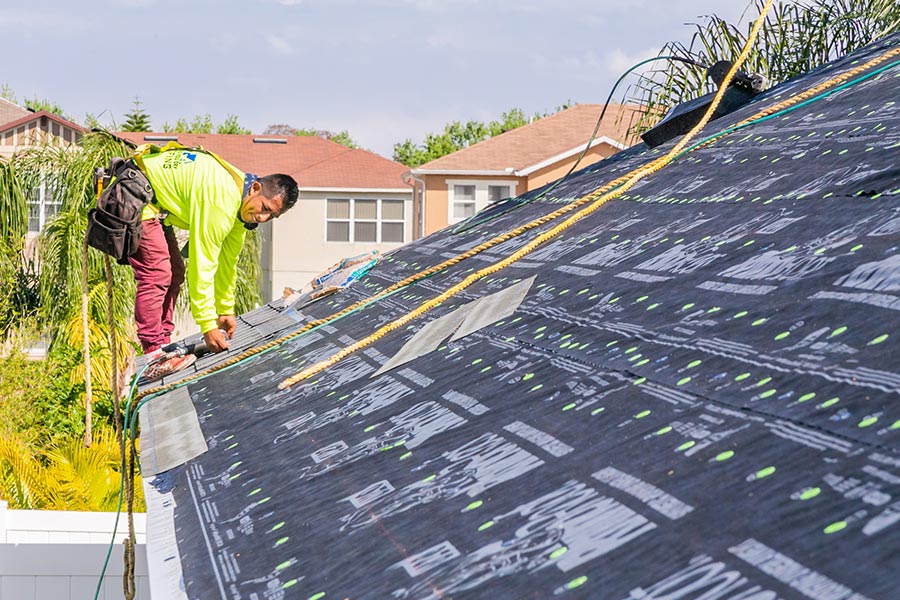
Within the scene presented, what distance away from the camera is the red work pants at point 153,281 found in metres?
6.20

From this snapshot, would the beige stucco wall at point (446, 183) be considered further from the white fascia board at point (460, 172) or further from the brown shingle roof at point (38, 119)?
the brown shingle roof at point (38, 119)

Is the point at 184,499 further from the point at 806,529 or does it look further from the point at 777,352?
the point at 806,529

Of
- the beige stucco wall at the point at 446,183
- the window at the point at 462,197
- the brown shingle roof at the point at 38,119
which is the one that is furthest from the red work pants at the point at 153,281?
the brown shingle roof at the point at 38,119

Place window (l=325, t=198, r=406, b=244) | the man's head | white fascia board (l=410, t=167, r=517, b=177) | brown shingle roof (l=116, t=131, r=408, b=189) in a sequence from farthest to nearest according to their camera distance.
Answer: brown shingle roof (l=116, t=131, r=408, b=189) → window (l=325, t=198, r=406, b=244) → white fascia board (l=410, t=167, r=517, b=177) → the man's head

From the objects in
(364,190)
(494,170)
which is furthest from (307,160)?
(494,170)

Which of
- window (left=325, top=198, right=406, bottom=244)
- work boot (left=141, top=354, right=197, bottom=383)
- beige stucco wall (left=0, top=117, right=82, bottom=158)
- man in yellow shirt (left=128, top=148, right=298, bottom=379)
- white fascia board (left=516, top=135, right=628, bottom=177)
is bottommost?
window (left=325, top=198, right=406, bottom=244)

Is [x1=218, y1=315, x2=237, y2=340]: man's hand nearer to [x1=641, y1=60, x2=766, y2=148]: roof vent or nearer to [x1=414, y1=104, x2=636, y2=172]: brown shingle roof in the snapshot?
[x1=641, y1=60, x2=766, y2=148]: roof vent

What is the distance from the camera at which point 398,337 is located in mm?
4801

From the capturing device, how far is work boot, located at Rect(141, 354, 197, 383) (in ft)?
20.3

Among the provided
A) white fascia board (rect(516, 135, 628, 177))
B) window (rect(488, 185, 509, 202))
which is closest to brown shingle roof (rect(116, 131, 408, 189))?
window (rect(488, 185, 509, 202))

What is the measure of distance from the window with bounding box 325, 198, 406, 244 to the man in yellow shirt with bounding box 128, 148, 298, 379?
28.6 meters

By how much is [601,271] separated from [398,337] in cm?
106

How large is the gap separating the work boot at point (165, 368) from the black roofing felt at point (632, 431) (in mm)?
1275

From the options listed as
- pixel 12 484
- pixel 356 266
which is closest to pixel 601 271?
pixel 356 266
